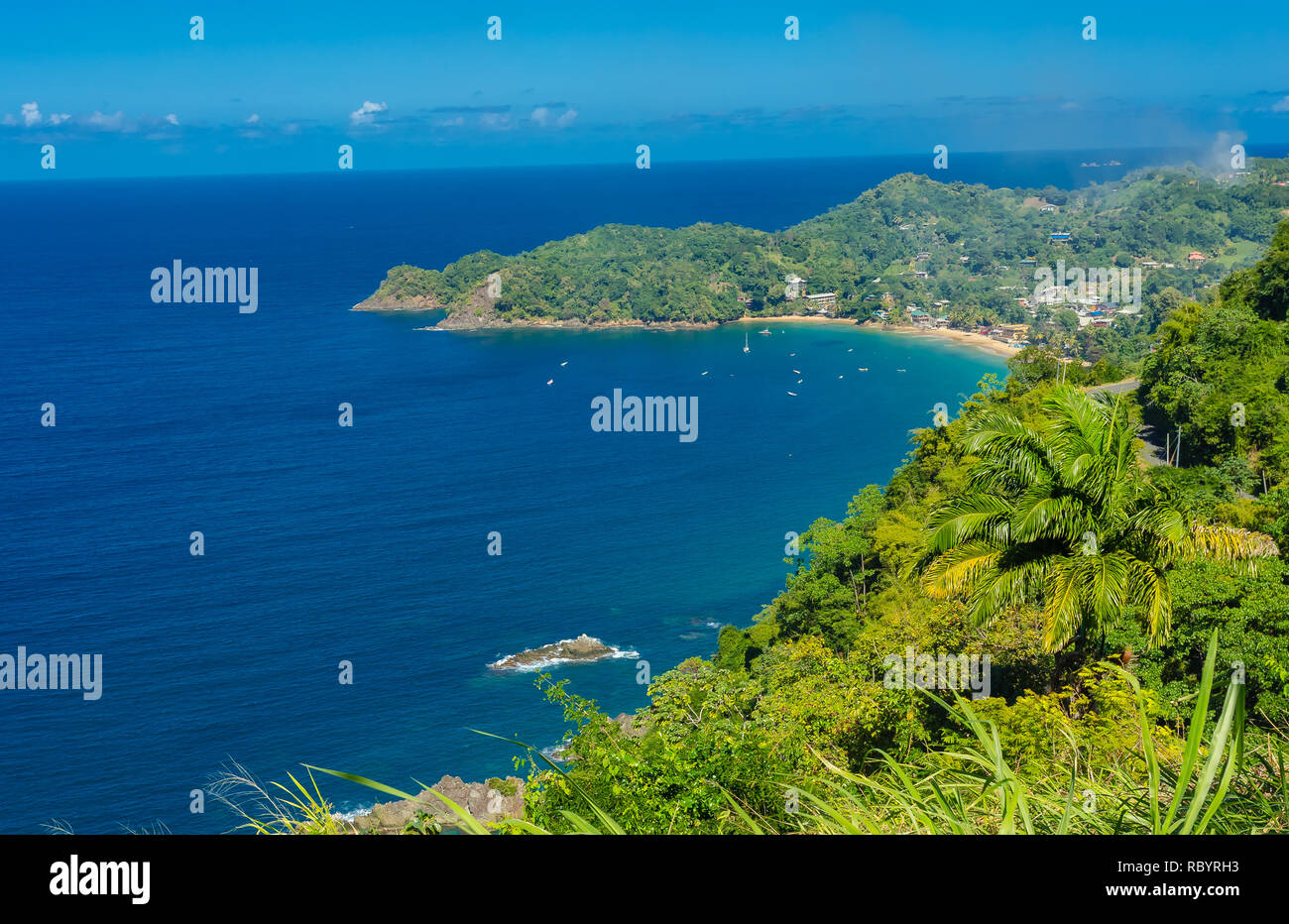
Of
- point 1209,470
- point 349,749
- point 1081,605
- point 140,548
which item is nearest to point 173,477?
point 140,548

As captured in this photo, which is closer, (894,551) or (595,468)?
(894,551)

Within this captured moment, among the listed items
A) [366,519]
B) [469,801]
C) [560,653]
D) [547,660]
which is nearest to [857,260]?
Answer: [366,519]

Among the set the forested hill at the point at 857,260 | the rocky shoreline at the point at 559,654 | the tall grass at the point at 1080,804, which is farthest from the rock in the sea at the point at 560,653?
the forested hill at the point at 857,260

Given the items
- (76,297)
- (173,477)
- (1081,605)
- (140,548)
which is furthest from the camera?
(76,297)
